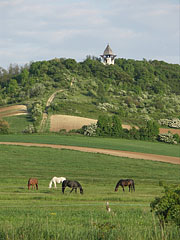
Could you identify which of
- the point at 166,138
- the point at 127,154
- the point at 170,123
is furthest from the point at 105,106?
the point at 127,154

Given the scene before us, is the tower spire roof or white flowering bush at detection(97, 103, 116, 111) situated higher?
the tower spire roof

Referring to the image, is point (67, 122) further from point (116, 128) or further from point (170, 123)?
point (170, 123)

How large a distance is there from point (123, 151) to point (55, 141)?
1282 cm

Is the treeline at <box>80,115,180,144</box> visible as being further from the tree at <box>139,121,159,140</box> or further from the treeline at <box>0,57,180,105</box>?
the treeline at <box>0,57,180,105</box>

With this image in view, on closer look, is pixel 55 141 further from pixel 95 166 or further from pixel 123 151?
pixel 95 166

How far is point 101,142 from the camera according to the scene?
73.4 m

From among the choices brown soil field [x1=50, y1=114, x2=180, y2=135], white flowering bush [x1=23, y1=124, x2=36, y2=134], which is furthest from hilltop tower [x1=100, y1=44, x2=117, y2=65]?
white flowering bush [x1=23, y1=124, x2=36, y2=134]

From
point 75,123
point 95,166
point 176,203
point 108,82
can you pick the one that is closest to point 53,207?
point 176,203

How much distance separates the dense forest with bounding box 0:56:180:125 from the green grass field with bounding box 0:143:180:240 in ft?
163

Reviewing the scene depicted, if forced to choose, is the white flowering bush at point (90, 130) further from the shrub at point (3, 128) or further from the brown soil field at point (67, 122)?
the shrub at point (3, 128)

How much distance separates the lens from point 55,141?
7044cm

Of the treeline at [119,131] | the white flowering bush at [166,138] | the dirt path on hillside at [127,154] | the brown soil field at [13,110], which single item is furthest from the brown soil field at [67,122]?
the dirt path on hillside at [127,154]

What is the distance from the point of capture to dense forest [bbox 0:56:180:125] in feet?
364

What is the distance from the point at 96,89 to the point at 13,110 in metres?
36.7
